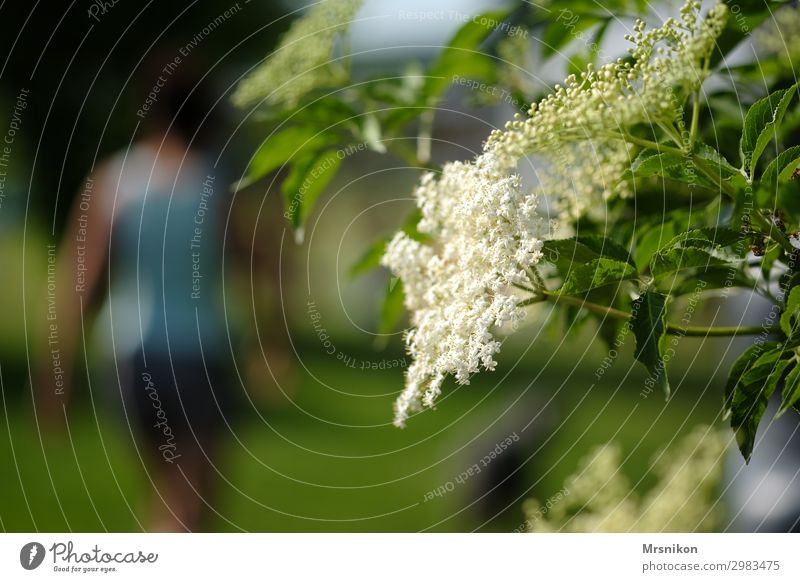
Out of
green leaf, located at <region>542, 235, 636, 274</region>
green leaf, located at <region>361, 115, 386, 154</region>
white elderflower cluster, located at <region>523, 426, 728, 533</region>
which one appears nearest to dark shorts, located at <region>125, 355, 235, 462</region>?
white elderflower cluster, located at <region>523, 426, 728, 533</region>

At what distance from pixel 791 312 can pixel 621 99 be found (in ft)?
0.62

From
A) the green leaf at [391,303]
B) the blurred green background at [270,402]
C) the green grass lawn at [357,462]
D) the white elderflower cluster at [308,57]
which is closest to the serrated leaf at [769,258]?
the green leaf at [391,303]

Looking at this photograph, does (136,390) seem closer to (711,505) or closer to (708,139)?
(711,505)

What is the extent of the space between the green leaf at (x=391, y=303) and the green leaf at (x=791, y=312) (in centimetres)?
31

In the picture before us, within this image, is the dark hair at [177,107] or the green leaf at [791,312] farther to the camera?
the dark hair at [177,107]

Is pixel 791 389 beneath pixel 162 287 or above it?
beneath

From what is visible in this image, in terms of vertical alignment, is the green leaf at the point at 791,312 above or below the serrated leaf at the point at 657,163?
below

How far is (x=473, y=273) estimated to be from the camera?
0.52m

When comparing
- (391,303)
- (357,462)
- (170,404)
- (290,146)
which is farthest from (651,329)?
A: (357,462)

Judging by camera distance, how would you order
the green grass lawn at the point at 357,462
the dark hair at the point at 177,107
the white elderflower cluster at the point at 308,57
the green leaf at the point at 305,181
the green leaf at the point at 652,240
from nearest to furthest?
→ the green leaf at the point at 652,240, the green leaf at the point at 305,181, the white elderflower cluster at the point at 308,57, the dark hair at the point at 177,107, the green grass lawn at the point at 357,462

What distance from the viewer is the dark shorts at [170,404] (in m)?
1.65

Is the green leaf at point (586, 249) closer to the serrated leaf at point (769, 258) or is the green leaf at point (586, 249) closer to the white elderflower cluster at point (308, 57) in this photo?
the serrated leaf at point (769, 258)

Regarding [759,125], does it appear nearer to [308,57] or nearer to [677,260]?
[677,260]

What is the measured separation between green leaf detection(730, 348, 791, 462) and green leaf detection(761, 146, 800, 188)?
0.37ft
